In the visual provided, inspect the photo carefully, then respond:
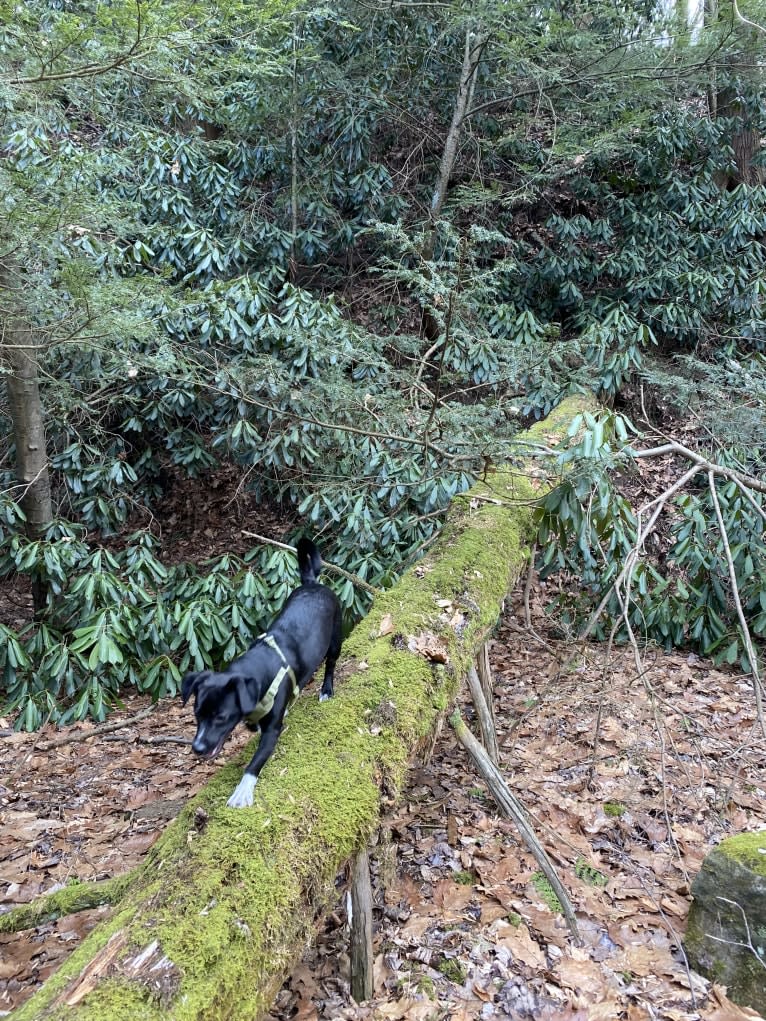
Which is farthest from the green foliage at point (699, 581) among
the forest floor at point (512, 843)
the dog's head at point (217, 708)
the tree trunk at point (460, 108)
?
the tree trunk at point (460, 108)

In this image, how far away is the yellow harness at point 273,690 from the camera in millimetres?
2369

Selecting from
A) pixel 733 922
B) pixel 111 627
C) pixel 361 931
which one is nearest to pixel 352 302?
pixel 111 627

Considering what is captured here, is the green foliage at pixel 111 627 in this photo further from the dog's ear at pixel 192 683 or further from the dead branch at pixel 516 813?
the dog's ear at pixel 192 683

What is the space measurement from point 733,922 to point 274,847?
195 centimetres

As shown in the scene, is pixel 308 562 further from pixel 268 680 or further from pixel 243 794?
pixel 243 794

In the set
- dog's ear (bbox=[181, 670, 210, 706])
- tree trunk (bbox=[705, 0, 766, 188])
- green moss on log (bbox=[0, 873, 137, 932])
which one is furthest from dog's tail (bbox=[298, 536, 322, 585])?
tree trunk (bbox=[705, 0, 766, 188])

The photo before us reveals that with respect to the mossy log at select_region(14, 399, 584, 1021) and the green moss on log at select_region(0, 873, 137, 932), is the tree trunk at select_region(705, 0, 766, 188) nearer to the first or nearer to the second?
the mossy log at select_region(14, 399, 584, 1021)

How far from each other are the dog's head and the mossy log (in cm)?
23

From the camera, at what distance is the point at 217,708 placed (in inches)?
86.3

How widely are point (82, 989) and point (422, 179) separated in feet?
33.9

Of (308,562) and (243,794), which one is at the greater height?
(308,562)

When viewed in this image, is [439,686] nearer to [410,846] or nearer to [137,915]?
[410,846]

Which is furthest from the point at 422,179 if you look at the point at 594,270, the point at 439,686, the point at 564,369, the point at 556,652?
the point at 439,686

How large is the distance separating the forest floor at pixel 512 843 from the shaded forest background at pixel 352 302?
2.96 ft
